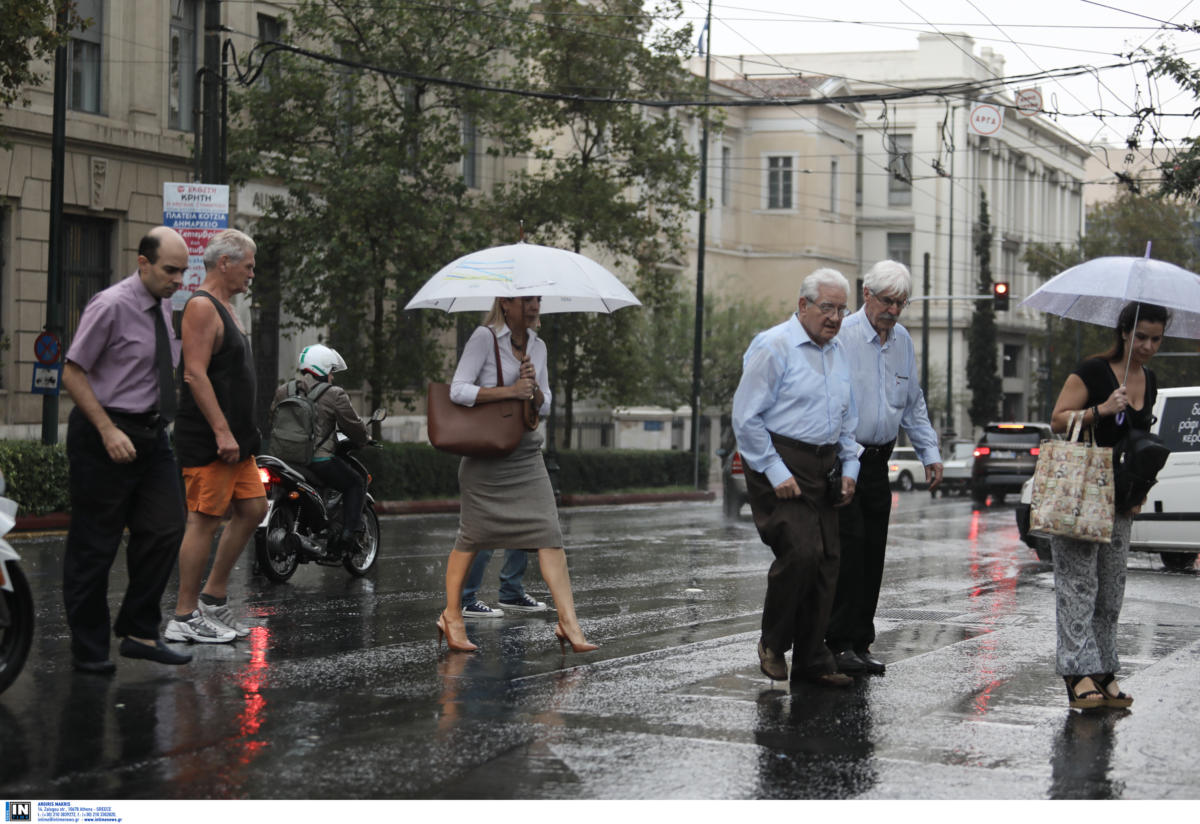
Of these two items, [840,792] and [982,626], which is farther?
[982,626]

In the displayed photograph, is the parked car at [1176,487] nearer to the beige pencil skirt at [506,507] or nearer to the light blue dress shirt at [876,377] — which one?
A: the light blue dress shirt at [876,377]

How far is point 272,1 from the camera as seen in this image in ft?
102

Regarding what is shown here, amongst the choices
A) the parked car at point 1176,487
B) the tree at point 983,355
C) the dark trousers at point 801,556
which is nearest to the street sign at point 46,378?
the parked car at point 1176,487

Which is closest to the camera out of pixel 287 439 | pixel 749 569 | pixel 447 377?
pixel 287 439

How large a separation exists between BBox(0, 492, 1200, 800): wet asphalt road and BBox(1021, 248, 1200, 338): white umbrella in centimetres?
178

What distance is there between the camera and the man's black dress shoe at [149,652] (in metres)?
7.63

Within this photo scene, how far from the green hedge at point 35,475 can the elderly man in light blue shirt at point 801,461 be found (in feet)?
40.8

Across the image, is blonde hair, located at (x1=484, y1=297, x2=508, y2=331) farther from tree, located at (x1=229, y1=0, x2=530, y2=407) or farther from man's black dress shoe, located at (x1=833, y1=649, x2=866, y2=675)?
tree, located at (x1=229, y1=0, x2=530, y2=407)

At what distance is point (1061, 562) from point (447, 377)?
28.2 m

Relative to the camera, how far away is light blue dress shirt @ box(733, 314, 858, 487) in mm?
7523

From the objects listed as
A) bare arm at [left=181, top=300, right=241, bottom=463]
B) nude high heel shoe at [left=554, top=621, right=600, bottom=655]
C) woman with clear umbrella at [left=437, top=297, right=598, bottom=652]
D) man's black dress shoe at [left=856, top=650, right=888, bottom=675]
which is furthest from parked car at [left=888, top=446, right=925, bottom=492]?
bare arm at [left=181, top=300, right=241, bottom=463]

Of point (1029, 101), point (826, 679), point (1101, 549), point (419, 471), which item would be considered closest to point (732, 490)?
point (419, 471)
